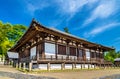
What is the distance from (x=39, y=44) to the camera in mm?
22438

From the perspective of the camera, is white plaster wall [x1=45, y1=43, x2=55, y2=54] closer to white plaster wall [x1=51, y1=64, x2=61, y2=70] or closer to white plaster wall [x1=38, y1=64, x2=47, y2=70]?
white plaster wall [x1=51, y1=64, x2=61, y2=70]

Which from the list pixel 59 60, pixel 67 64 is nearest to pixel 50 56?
pixel 59 60

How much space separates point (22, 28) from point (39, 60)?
3750 cm

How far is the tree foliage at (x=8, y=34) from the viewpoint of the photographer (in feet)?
152

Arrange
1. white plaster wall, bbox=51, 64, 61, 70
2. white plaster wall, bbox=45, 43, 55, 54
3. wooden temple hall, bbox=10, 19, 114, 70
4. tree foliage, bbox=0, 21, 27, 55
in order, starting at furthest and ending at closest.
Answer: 1. tree foliage, bbox=0, 21, 27, 55
2. white plaster wall, bbox=45, 43, 55, 54
3. white plaster wall, bbox=51, 64, 61, 70
4. wooden temple hall, bbox=10, 19, 114, 70

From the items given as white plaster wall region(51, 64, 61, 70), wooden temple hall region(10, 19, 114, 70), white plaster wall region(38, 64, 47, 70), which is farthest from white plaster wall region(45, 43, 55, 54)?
white plaster wall region(38, 64, 47, 70)

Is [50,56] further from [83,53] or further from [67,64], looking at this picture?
[83,53]

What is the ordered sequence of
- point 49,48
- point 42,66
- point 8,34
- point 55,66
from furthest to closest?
point 8,34 < point 49,48 < point 55,66 < point 42,66

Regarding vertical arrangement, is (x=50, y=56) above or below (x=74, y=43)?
below

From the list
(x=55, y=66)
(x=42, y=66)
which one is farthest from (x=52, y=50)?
(x=42, y=66)

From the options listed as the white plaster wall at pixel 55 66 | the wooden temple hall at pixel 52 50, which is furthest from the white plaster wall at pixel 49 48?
the white plaster wall at pixel 55 66

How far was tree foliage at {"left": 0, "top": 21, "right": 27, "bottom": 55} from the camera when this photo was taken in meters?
46.2

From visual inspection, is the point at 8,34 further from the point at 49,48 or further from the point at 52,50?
the point at 49,48

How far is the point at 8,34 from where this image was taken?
51688 millimetres
